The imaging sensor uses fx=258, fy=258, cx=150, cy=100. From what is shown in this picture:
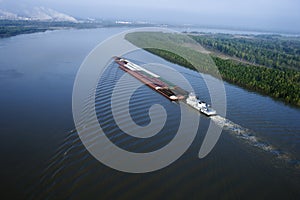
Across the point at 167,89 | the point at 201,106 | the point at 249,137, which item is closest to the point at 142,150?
the point at 249,137

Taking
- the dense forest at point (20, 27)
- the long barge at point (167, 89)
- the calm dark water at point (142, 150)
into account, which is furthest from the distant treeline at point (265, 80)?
the dense forest at point (20, 27)

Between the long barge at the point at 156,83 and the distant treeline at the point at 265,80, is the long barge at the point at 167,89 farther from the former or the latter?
the distant treeline at the point at 265,80

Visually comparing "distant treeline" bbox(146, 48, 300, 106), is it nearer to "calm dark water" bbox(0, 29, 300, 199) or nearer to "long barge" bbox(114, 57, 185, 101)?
"calm dark water" bbox(0, 29, 300, 199)

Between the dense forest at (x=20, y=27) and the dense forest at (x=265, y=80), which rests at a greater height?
the dense forest at (x=20, y=27)

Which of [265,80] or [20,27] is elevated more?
[20,27]

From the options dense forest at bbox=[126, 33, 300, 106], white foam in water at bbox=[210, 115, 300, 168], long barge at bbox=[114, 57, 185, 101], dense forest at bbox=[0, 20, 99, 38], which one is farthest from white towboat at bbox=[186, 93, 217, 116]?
dense forest at bbox=[0, 20, 99, 38]

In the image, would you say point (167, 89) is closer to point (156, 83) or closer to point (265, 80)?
point (156, 83)

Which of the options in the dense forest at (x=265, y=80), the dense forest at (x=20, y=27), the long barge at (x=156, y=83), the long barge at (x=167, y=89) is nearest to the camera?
the long barge at (x=167, y=89)
